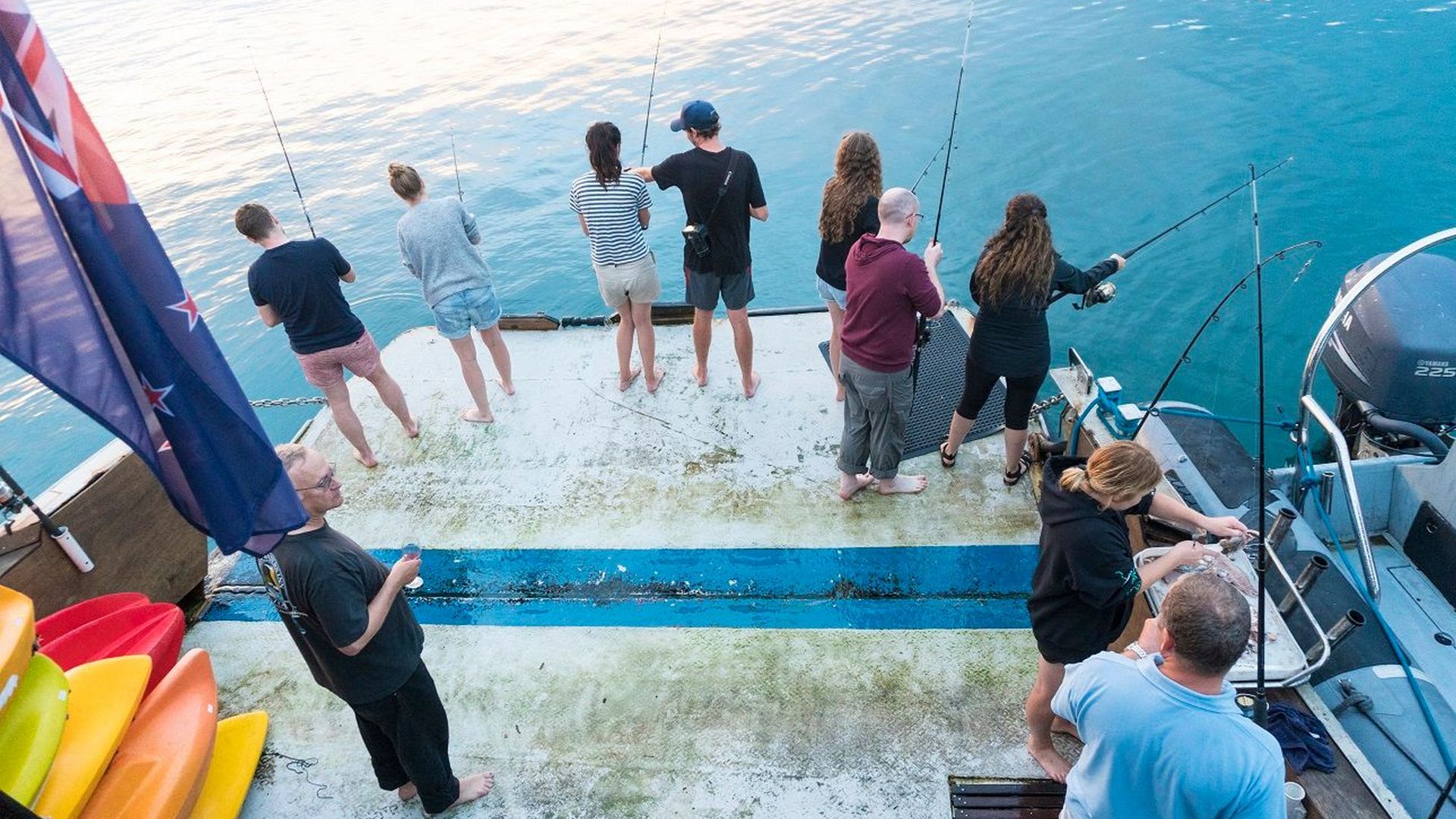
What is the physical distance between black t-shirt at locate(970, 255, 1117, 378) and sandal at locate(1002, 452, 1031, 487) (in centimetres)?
59

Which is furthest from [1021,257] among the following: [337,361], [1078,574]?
[337,361]

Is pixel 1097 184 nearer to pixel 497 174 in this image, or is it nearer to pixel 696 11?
pixel 497 174

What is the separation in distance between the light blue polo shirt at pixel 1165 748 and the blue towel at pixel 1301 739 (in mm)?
726

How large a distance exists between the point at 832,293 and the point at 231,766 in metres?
3.38

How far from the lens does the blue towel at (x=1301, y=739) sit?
2266mm

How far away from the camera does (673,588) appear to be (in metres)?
3.65

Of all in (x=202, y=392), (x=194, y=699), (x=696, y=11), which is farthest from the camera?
(x=696, y=11)

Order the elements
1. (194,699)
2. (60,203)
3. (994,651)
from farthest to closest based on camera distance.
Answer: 1. (994,651)
2. (194,699)
3. (60,203)

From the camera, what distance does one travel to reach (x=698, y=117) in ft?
12.3

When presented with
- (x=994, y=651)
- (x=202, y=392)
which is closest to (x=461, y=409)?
(x=202, y=392)

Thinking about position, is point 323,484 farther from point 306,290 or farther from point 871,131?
point 871,131

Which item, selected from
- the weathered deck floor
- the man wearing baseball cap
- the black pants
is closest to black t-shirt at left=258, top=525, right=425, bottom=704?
the black pants

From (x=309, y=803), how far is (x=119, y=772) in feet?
2.03

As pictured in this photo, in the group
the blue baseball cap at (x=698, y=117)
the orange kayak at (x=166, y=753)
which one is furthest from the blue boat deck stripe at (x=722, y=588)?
the blue baseball cap at (x=698, y=117)
